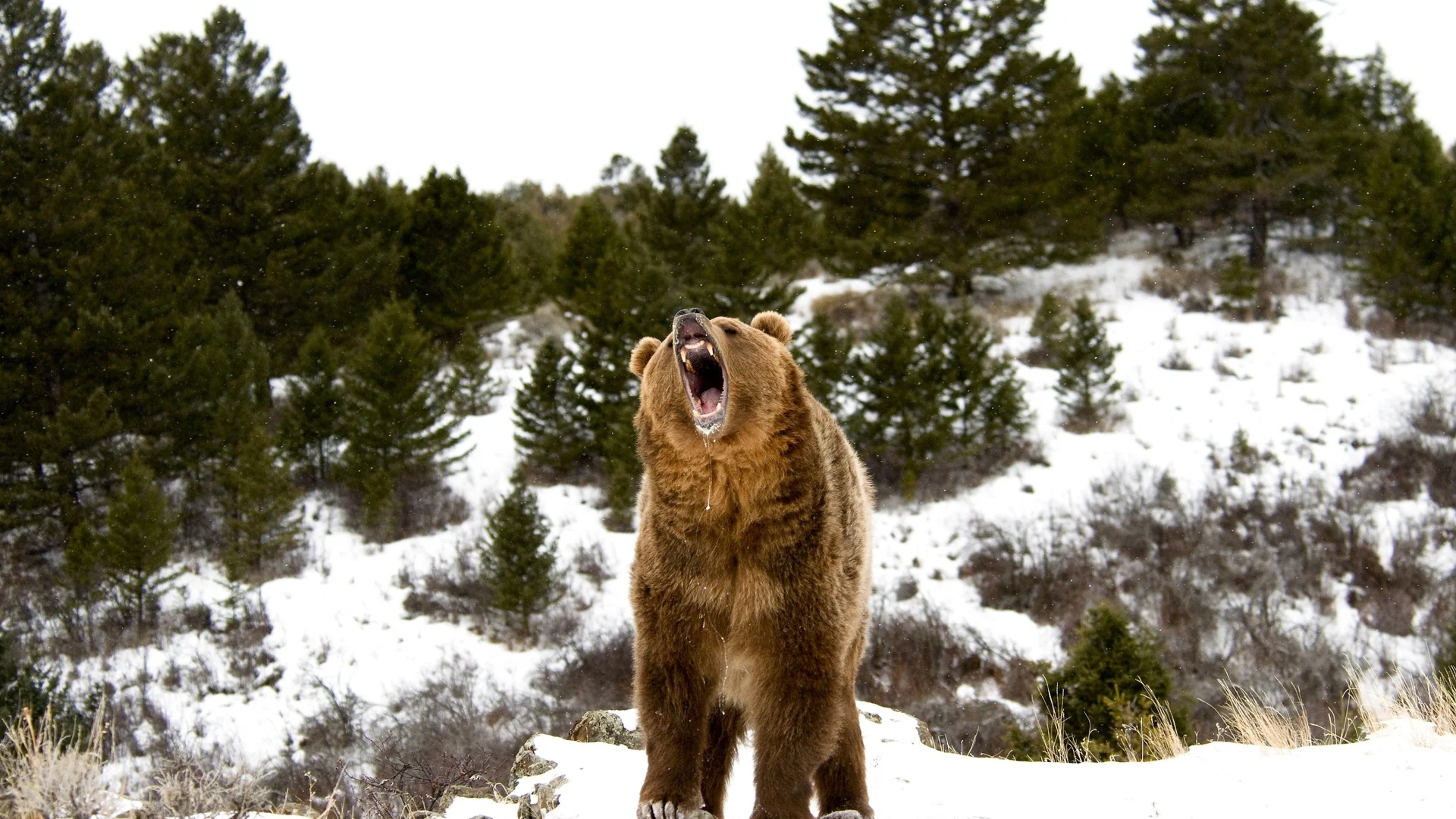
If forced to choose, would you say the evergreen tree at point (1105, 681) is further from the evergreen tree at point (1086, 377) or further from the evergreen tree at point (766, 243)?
the evergreen tree at point (1086, 377)

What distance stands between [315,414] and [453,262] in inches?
285

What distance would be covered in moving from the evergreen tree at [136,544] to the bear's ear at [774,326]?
16.1m

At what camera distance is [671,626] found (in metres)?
3.18

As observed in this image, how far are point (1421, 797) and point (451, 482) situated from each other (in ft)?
61.6

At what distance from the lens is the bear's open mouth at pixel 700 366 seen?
9.83 ft

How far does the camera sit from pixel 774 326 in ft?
12.6

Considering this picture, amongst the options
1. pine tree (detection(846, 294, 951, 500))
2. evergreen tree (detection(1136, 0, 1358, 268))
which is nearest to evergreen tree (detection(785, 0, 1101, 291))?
evergreen tree (detection(1136, 0, 1358, 268))

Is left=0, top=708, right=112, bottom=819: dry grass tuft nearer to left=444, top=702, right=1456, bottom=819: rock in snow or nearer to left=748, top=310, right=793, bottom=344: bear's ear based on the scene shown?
left=444, top=702, right=1456, bottom=819: rock in snow

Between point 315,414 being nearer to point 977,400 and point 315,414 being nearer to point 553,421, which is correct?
point 553,421

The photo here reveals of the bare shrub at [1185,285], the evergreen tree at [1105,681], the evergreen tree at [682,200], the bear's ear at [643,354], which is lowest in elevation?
the evergreen tree at [1105,681]

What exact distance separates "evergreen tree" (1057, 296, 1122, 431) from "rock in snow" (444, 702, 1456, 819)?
1438 centimetres

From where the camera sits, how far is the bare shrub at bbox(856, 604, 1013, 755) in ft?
→ 42.1

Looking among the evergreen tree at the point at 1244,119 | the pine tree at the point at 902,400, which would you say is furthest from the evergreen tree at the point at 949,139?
the pine tree at the point at 902,400

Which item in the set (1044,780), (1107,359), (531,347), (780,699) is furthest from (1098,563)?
(531,347)
